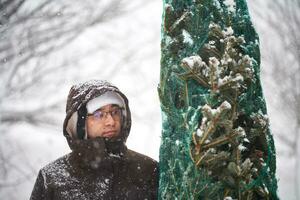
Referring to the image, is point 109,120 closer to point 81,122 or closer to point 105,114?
point 105,114

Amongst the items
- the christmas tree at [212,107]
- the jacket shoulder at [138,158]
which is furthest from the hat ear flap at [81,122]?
the christmas tree at [212,107]

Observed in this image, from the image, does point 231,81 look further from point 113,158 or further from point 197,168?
point 113,158

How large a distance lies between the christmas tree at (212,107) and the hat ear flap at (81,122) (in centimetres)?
59

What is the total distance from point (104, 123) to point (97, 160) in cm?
22

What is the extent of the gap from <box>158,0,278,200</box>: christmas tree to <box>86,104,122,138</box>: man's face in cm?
45

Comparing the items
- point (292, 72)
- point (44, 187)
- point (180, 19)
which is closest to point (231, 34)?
point (180, 19)

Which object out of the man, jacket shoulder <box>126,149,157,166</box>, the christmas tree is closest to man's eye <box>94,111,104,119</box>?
the man

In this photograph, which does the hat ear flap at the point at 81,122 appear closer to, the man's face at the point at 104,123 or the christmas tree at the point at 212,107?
the man's face at the point at 104,123

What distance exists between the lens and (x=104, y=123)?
200cm

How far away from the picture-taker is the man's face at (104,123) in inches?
78.4

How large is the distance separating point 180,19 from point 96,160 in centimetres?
84

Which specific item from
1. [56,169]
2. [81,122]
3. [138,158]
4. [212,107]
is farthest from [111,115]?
[212,107]

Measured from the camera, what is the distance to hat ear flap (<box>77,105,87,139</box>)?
2037mm

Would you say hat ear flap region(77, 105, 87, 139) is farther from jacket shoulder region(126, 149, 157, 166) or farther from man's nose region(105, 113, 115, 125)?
jacket shoulder region(126, 149, 157, 166)
